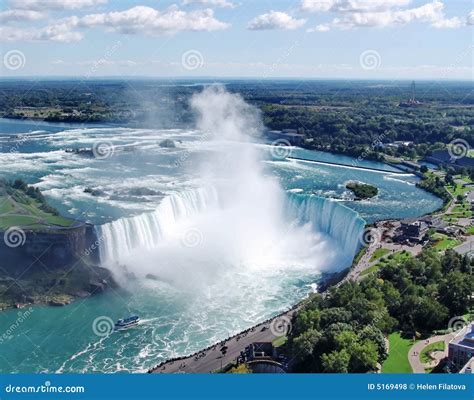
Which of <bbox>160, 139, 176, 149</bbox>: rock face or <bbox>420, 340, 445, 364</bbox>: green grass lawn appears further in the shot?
<bbox>160, 139, 176, 149</bbox>: rock face

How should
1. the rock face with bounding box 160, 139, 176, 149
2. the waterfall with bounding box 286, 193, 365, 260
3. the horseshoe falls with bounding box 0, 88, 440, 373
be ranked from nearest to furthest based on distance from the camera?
the horseshoe falls with bounding box 0, 88, 440, 373 → the waterfall with bounding box 286, 193, 365, 260 → the rock face with bounding box 160, 139, 176, 149

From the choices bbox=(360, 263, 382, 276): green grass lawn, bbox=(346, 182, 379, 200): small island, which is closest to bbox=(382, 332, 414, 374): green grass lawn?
bbox=(360, 263, 382, 276): green grass lawn

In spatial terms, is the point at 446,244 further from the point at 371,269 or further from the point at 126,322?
the point at 126,322

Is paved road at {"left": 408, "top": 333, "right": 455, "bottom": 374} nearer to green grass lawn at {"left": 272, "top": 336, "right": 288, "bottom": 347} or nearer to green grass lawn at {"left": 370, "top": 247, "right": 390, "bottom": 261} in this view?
green grass lawn at {"left": 272, "top": 336, "right": 288, "bottom": 347}

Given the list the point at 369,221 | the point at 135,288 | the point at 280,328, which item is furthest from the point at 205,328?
the point at 369,221

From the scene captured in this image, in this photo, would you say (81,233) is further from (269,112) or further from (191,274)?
(269,112)

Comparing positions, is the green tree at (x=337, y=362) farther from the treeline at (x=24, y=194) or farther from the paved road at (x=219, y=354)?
the treeline at (x=24, y=194)

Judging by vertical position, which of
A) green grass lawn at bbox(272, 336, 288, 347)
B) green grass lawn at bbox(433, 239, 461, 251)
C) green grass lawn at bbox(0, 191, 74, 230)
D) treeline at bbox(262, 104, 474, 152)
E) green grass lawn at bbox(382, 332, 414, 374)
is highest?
treeline at bbox(262, 104, 474, 152)

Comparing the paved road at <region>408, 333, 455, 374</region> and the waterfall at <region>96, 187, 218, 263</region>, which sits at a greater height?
the waterfall at <region>96, 187, 218, 263</region>

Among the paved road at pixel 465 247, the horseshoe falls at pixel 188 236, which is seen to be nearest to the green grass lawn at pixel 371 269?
the horseshoe falls at pixel 188 236
